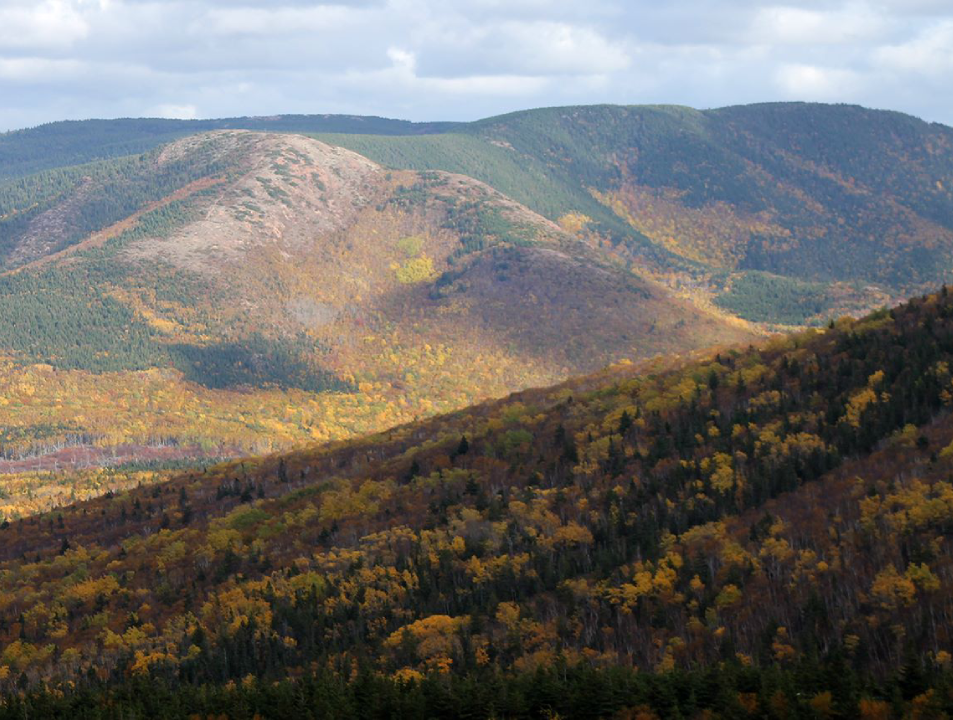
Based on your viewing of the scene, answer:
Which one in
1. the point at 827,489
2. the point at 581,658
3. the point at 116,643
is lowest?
the point at 116,643

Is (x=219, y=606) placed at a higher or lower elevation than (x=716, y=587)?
lower

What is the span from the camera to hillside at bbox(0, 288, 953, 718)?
404 ft

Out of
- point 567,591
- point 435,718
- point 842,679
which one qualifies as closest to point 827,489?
point 567,591

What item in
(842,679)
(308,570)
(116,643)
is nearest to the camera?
(842,679)

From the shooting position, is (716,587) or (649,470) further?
(649,470)

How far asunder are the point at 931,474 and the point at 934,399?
26.6 m

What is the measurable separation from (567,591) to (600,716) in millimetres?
43740

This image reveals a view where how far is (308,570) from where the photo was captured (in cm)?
19025

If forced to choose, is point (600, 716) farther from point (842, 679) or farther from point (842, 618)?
point (842, 618)

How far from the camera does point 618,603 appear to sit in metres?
156

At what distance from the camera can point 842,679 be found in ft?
377

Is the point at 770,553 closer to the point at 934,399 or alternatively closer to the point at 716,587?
the point at 716,587

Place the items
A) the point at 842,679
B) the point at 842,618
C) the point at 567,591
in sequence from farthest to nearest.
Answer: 1. the point at 567,591
2. the point at 842,618
3. the point at 842,679

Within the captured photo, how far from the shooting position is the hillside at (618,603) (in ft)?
404
